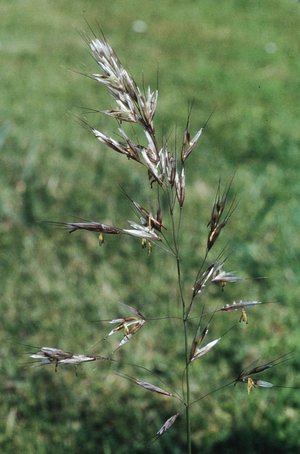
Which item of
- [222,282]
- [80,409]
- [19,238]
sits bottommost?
[80,409]

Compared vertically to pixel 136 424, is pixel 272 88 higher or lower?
higher

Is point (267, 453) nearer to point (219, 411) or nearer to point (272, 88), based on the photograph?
point (219, 411)

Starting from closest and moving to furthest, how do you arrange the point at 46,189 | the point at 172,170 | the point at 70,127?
1. the point at 172,170
2. the point at 46,189
3. the point at 70,127

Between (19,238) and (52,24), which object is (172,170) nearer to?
(19,238)

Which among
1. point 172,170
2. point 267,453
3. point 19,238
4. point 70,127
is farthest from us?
point 70,127

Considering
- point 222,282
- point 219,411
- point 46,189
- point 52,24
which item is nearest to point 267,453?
point 219,411

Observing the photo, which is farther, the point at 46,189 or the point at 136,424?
the point at 46,189
